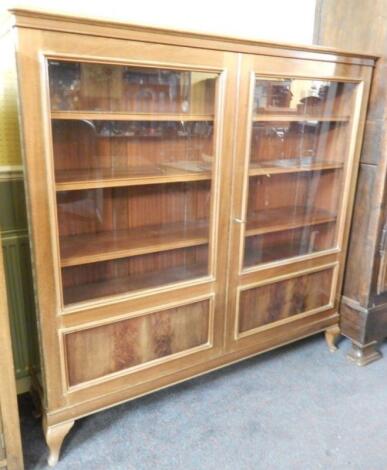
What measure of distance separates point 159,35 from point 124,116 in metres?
0.33

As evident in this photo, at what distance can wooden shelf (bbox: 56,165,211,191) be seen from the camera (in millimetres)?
1563

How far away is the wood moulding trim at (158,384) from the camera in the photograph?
1.66 meters

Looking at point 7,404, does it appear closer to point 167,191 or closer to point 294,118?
point 167,191

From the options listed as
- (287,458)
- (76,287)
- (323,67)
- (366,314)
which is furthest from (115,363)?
(323,67)

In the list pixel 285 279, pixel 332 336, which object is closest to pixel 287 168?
pixel 285 279

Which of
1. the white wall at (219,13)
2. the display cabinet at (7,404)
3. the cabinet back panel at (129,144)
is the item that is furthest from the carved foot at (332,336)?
the display cabinet at (7,404)

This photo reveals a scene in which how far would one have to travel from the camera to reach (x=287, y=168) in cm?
213

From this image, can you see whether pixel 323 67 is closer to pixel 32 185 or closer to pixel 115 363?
pixel 32 185

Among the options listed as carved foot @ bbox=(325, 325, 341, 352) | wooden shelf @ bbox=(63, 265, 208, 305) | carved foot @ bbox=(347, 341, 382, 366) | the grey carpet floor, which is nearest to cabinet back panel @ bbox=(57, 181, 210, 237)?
wooden shelf @ bbox=(63, 265, 208, 305)

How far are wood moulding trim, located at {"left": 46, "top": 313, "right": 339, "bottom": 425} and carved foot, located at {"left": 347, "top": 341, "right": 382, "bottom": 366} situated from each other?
22cm

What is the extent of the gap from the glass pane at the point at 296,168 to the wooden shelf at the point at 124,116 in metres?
0.30

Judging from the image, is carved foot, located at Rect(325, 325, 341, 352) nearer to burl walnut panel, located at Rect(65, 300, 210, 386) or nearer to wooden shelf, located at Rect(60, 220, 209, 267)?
burl walnut panel, located at Rect(65, 300, 210, 386)

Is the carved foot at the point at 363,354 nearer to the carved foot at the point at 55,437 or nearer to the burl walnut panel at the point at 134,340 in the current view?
the burl walnut panel at the point at 134,340

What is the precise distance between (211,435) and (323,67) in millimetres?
1745
